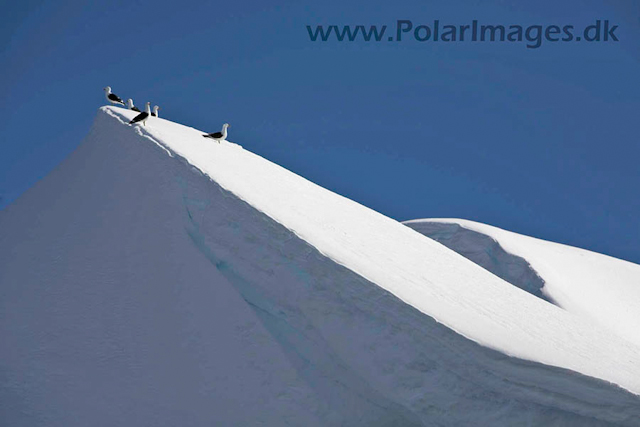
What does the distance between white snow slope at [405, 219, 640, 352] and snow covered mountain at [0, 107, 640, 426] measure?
392 cm

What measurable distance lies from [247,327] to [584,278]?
800 cm

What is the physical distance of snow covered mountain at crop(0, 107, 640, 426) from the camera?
4.55 meters

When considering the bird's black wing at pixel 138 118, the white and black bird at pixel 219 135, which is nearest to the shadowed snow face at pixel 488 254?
the white and black bird at pixel 219 135

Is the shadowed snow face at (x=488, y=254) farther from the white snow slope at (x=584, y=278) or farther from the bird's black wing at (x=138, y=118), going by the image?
the bird's black wing at (x=138, y=118)

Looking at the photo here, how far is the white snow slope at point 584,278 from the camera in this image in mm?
9703

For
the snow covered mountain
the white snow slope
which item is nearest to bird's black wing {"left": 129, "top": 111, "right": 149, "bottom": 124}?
the snow covered mountain

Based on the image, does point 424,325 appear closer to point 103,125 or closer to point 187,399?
point 187,399

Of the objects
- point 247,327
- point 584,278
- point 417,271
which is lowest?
point 247,327

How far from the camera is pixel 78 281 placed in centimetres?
552

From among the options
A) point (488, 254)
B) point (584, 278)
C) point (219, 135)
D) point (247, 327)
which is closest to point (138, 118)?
point (219, 135)

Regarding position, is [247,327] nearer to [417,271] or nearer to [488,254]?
[417,271]

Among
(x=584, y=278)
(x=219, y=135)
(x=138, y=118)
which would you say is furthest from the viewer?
(x=584, y=278)

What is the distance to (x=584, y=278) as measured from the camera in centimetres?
1131

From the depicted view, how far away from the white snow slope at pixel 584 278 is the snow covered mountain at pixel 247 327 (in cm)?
392
